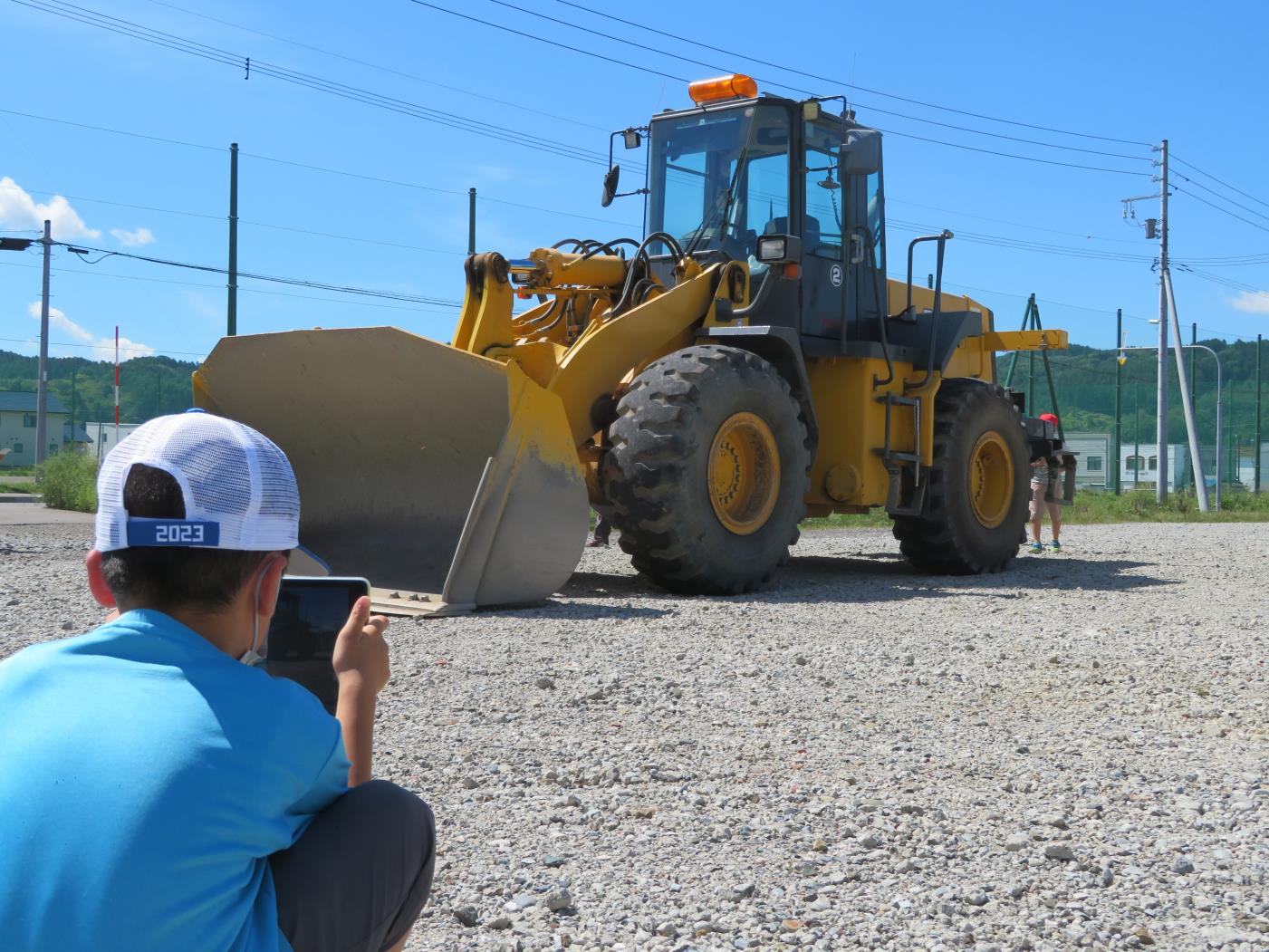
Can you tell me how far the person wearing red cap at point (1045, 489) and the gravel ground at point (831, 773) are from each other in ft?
17.9

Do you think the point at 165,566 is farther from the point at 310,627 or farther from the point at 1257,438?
the point at 1257,438

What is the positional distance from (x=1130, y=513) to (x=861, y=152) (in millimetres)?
16049

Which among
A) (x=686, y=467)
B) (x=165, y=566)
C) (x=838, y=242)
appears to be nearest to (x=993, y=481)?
(x=838, y=242)

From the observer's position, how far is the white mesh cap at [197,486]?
1632 millimetres

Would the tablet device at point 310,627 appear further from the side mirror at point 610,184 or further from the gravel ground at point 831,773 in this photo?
the side mirror at point 610,184

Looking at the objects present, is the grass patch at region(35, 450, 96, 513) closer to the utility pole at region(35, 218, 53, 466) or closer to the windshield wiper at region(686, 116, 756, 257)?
the utility pole at region(35, 218, 53, 466)

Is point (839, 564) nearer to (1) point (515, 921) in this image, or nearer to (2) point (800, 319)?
(2) point (800, 319)

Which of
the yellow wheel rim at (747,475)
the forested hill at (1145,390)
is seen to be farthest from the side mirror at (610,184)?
the forested hill at (1145,390)

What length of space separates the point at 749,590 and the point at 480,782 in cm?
479

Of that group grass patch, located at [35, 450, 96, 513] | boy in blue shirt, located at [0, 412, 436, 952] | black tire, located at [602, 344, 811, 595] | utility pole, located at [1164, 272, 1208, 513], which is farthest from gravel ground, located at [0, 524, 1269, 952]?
utility pole, located at [1164, 272, 1208, 513]

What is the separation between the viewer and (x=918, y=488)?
10.2 meters

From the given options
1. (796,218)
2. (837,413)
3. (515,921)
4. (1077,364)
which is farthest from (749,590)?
(1077,364)

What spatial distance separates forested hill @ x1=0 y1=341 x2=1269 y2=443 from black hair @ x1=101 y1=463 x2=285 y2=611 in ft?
78.8

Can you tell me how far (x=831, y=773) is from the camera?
159 inches
